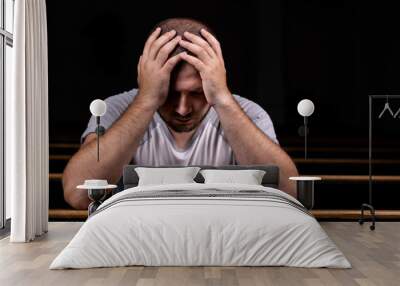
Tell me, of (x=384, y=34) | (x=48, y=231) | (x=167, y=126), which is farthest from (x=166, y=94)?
(x=384, y=34)

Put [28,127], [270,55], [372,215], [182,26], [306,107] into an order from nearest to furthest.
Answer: [28,127] < [372,215] < [306,107] < [182,26] < [270,55]

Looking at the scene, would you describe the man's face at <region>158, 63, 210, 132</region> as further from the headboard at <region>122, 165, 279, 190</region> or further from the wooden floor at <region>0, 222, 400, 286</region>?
the wooden floor at <region>0, 222, 400, 286</region>

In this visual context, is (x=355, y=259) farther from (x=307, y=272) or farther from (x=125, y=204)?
(x=125, y=204)

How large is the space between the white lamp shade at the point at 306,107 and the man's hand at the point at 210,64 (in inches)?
32.3

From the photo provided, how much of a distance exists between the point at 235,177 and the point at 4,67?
2781 mm

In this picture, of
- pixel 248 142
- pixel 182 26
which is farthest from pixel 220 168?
pixel 182 26

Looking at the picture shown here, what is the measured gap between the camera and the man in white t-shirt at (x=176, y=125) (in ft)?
23.4

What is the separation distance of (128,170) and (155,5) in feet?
6.54

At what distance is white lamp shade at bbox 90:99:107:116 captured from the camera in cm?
699

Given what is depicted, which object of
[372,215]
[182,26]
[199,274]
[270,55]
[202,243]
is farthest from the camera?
[270,55]

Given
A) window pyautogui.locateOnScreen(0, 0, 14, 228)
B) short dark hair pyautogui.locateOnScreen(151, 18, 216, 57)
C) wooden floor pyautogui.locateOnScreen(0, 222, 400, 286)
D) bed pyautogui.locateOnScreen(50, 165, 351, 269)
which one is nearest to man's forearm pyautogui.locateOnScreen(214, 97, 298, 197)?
short dark hair pyautogui.locateOnScreen(151, 18, 216, 57)

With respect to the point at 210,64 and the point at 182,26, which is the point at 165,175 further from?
the point at 182,26

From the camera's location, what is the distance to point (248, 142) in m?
7.20

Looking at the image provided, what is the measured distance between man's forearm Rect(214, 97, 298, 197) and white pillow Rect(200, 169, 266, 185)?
456 mm
